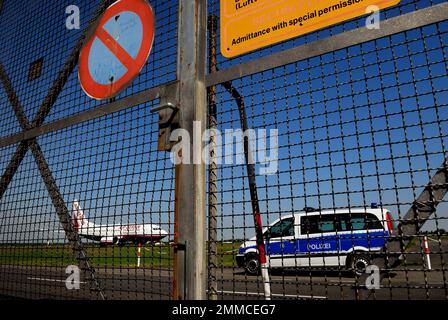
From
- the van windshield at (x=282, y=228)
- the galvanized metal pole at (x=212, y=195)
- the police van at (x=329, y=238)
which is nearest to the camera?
the police van at (x=329, y=238)

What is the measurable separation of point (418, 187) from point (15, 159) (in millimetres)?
3727

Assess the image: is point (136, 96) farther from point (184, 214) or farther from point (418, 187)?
point (418, 187)

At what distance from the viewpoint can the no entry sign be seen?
277cm

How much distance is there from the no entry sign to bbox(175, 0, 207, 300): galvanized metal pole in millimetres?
389

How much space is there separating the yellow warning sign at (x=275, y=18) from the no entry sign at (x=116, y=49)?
760 mm

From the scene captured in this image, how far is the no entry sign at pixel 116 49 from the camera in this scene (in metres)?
2.77

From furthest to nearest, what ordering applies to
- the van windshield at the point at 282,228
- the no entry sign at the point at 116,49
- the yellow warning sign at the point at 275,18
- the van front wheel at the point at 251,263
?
1. the van front wheel at the point at 251,263
2. the no entry sign at the point at 116,49
3. the van windshield at the point at 282,228
4. the yellow warning sign at the point at 275,18

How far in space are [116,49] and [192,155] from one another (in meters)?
1.32

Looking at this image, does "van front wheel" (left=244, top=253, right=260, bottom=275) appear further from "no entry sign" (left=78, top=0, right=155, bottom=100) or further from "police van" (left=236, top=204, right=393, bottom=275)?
"no entry sign" (left=78, top=0, right=155, bottom=100)

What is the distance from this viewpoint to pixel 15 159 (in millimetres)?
3660

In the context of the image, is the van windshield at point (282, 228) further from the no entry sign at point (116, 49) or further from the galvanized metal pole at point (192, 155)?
the no entry sign at point (116, 49)

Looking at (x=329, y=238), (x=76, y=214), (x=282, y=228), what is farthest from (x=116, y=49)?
(x=329, y=238)

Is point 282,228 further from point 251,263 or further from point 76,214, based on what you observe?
point 251,263

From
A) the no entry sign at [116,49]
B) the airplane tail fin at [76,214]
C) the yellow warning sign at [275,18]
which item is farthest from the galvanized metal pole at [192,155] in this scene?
the airplane tail fin at [76,214]
